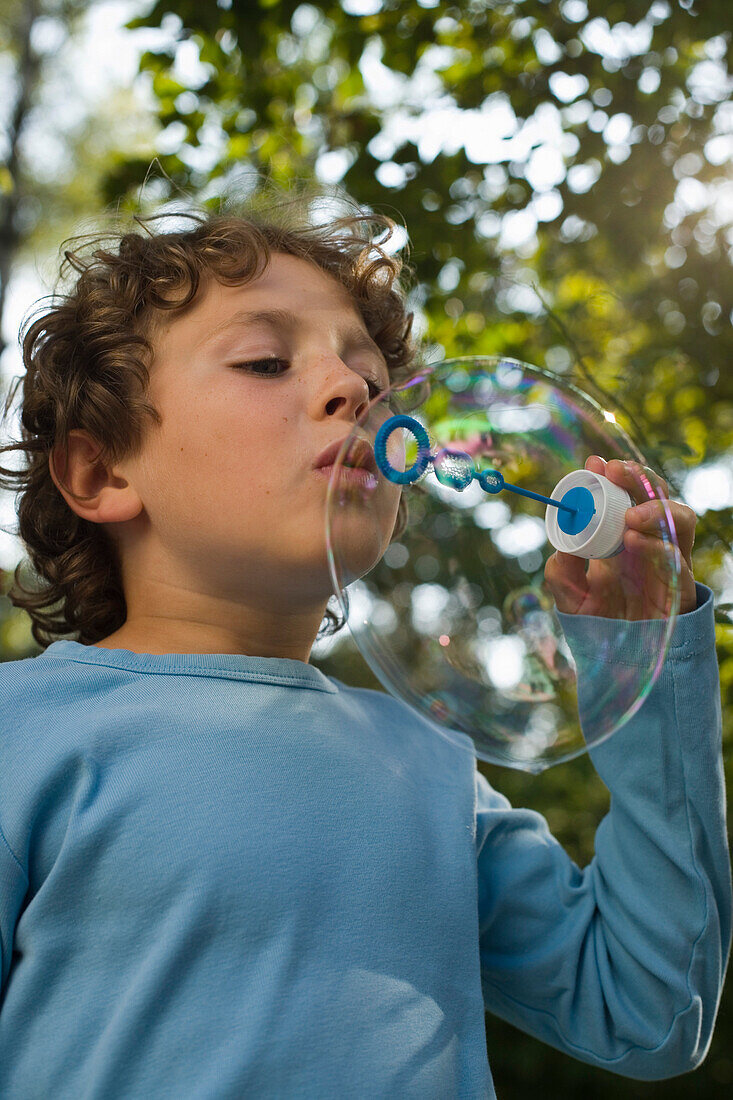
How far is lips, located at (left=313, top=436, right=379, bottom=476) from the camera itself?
1.37 meters

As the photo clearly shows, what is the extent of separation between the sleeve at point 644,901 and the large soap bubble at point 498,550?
7cm

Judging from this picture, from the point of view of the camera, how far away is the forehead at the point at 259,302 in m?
1.54

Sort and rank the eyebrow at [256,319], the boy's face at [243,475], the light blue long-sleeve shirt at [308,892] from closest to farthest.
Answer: the light blue long-sleeve shirt at [308,892]
the boy's face at [243,475]
the eyebrow at [256,319]

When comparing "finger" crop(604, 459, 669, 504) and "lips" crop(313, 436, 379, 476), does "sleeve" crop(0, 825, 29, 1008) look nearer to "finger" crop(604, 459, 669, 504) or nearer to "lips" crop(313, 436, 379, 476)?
"lips" crop(313, 436, 379, 476)

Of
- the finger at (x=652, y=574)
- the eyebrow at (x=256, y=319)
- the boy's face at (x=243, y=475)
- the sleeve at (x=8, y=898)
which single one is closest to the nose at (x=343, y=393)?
the boy's face at (x=243, y=475)

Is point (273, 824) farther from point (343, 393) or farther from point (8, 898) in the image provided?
point (343, 393)

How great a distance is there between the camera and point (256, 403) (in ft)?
4.63

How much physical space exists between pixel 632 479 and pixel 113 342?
95 centimetres

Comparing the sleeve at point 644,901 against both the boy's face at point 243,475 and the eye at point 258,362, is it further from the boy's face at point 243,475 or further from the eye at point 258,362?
the eye at point 258,362

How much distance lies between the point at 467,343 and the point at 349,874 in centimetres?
224

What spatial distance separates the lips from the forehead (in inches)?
10.7

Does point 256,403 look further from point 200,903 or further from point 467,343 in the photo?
point 467,343

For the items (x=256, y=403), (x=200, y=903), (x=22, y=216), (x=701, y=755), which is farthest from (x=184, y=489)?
(x=22, y=216)

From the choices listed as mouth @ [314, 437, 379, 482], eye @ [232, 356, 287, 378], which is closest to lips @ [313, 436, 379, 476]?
mouth @ [314, 437, 379, 482]
